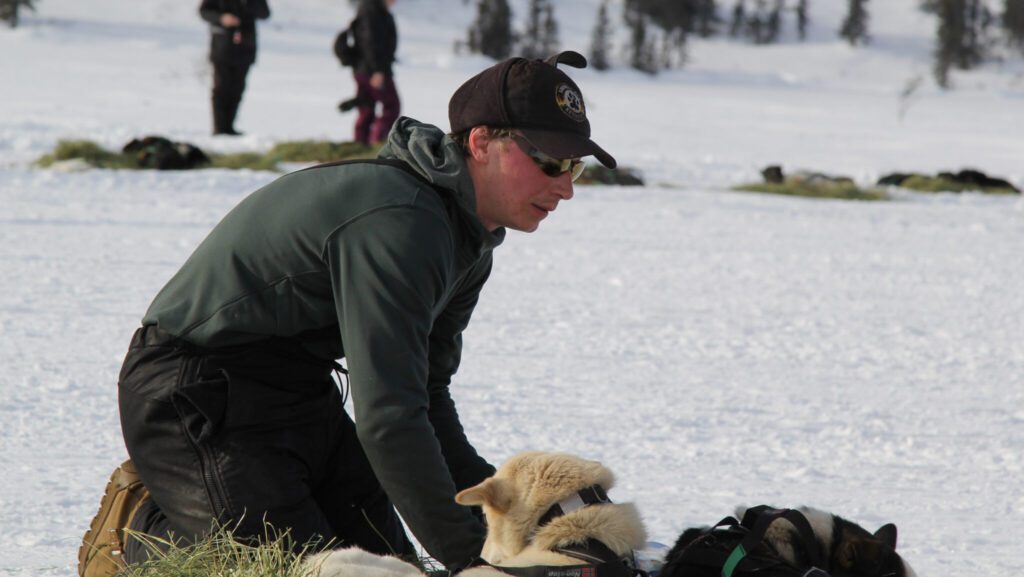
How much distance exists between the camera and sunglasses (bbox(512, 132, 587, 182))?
8.95 feet

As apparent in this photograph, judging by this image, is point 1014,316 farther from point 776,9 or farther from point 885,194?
point 776,9

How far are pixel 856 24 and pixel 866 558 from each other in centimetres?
5201

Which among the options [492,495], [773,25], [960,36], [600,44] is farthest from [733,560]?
[773,25]

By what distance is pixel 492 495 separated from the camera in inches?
103

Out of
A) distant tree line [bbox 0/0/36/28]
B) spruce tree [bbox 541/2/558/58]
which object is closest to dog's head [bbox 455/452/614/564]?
distant tree line [bbox 0/0/36/28]

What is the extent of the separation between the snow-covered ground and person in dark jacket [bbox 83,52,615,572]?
0.59 meters

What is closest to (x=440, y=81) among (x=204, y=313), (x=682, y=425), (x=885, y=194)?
(x=885, y=194)

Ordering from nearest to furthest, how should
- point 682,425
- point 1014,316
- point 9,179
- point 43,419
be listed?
1. point 43,419
2. point 682,425
3. point 1014,316
4. point 9,179

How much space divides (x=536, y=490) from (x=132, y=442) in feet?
3.23

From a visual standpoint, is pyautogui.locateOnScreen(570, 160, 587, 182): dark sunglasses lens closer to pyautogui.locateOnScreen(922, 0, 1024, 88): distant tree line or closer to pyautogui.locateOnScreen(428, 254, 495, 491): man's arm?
pyautogui.locateOnScreen(428, 254, 495, 491): man's arm

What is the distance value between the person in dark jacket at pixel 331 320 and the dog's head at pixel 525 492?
6 cm

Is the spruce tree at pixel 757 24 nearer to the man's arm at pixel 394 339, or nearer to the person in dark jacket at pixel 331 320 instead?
the person in dark jacket at pixel 331 320

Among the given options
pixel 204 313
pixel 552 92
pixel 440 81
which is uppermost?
pixel 552 92

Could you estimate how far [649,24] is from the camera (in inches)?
2018
